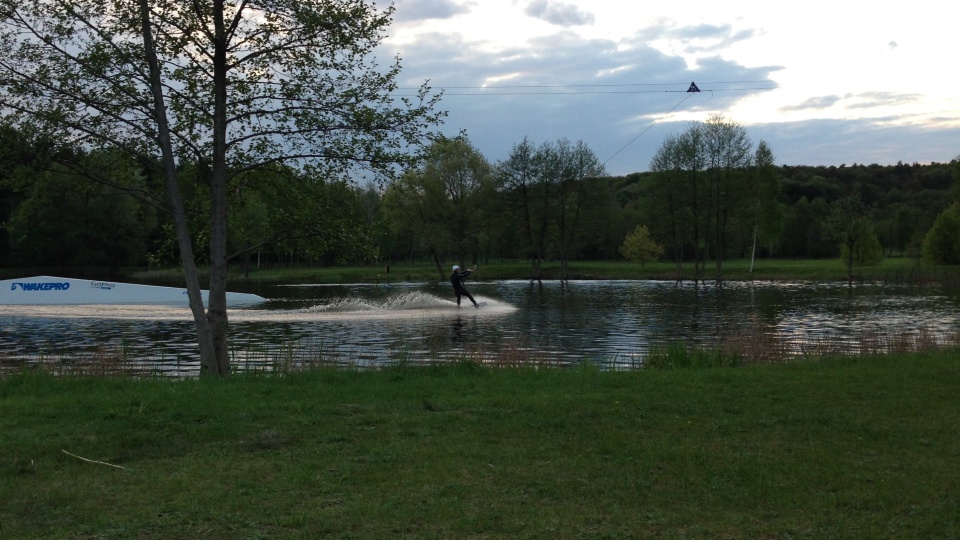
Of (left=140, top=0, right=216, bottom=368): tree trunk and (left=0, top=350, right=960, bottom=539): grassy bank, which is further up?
(left=140, top=0, right=216, bottom=368): tree trunk

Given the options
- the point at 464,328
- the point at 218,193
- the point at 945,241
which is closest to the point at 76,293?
the point at 464,328

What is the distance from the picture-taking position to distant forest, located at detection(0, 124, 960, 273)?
15.0 metres

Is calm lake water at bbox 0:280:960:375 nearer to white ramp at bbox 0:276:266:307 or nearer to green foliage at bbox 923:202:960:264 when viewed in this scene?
white ramp at bbox 0:276:266:307

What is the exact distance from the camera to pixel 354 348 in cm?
Result: 2286

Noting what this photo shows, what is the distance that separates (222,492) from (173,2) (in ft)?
32.6

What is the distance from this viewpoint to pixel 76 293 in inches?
1650

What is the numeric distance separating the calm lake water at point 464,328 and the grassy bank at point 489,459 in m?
6.20

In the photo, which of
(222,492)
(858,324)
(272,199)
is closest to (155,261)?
(272,199)

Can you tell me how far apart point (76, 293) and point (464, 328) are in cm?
2350

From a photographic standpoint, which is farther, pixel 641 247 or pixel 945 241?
pixel 641 247

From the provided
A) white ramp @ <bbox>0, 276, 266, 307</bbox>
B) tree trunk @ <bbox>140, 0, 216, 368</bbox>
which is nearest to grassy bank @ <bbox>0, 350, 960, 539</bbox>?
tree trunk @ <bbox>140, 0, 216, 368</bbox>

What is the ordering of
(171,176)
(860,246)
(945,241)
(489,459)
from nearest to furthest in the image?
(489,459)
(171,176)
(945,241)
(860,246)

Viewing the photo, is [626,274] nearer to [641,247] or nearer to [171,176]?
[641,247]

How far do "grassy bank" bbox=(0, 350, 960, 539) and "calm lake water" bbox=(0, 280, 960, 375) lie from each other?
620 cm
